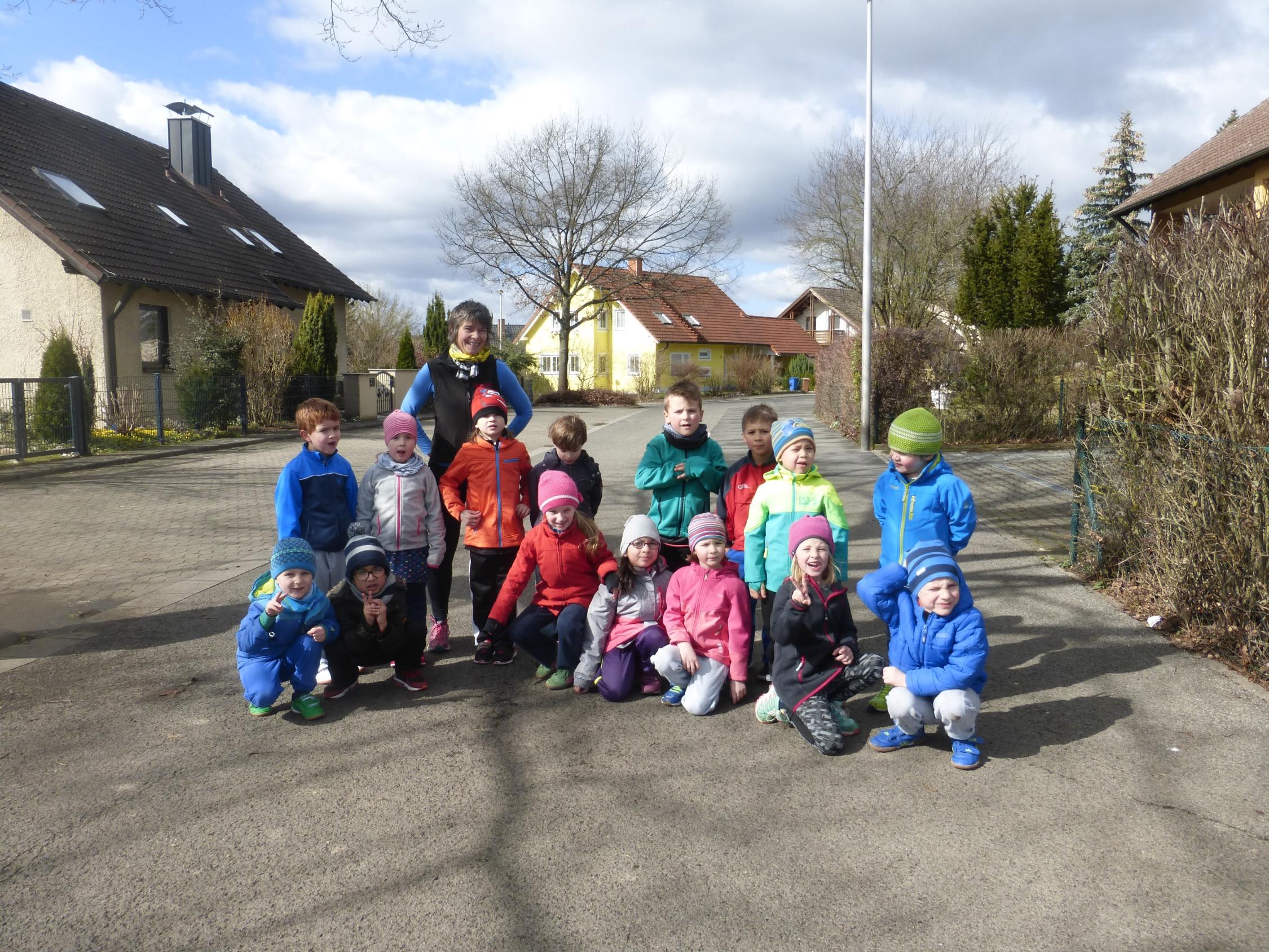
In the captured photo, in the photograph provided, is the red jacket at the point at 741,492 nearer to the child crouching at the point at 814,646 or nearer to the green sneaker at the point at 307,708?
the child crouching at the point at 814,646

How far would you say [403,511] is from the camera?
4.95 metres

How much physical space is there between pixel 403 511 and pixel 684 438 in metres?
1.54

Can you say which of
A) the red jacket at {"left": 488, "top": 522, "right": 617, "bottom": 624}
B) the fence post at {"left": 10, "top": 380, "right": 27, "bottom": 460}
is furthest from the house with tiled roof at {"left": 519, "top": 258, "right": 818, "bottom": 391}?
the red jacket at {"left": 488, "top": 522, "right": 617, "bottom": 624}

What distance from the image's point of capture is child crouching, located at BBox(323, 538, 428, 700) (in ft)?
14.8

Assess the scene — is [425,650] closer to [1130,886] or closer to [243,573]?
[243,573]

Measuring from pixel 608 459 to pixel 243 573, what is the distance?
332 inches

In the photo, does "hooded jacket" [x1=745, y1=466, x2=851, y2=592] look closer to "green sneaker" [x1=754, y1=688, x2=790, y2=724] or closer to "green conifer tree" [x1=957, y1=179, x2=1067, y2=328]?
"green sneaker" [x1=754, y1=688, x2=790, y2=724]

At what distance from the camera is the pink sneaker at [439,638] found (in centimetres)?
533

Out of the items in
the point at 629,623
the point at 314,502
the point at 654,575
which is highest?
the point at 314,502

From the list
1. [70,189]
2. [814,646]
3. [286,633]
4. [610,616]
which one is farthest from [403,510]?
[70,189]

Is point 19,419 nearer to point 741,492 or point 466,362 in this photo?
point 466,362

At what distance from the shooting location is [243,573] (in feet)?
24.3

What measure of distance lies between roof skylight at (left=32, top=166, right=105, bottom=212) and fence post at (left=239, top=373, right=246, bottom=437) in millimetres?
5638

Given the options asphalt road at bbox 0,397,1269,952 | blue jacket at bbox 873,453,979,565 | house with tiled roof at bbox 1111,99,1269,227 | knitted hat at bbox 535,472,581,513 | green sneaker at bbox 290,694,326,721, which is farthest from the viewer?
house with tiled roof at bbox 1111,99,1269,227
